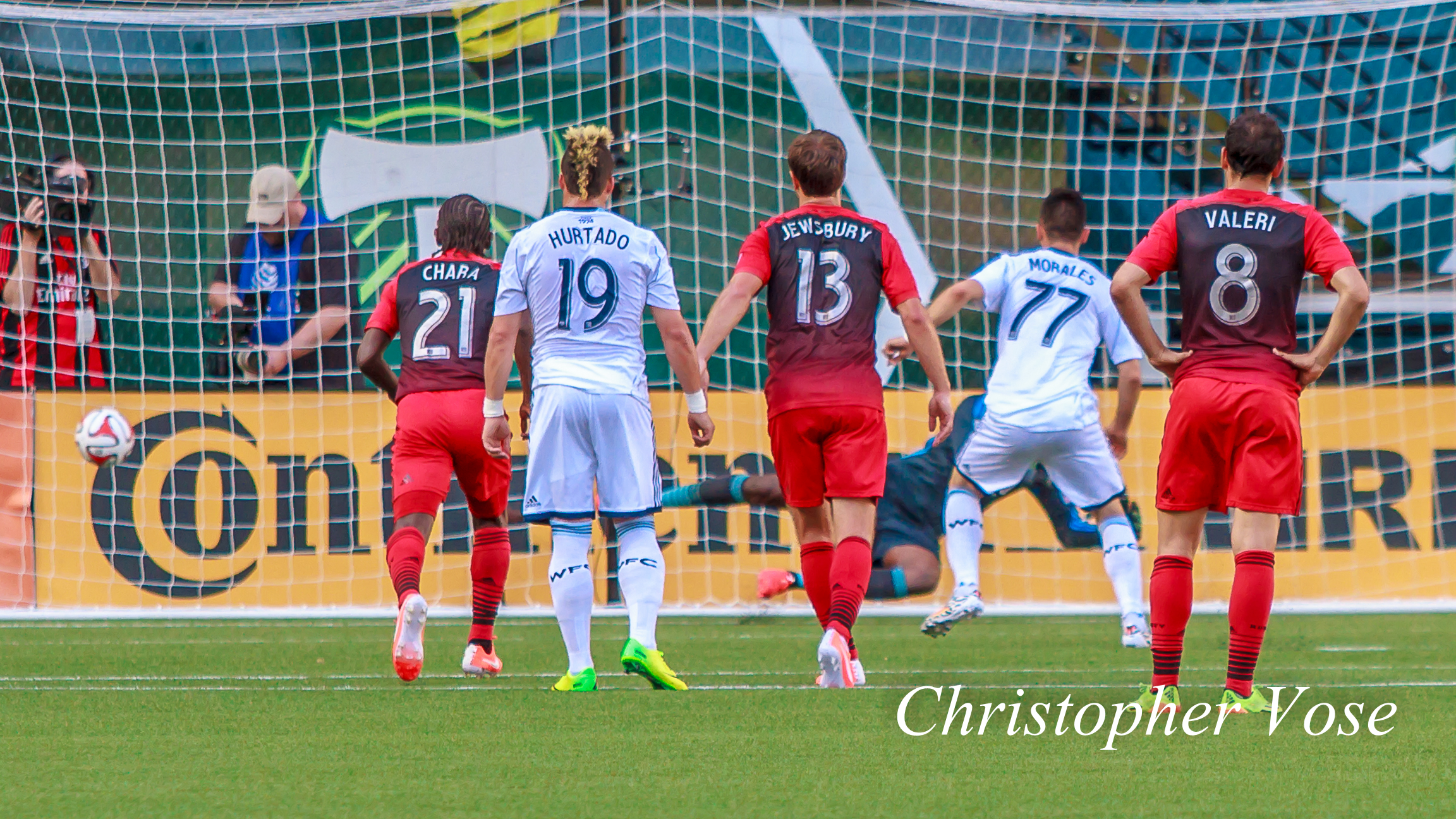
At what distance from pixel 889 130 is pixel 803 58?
0.69m

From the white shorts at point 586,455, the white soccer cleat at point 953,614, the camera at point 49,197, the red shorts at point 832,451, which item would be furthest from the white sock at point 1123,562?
the camera at point 49,197

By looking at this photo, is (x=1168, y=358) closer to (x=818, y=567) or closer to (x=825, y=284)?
(x=825, y=284)

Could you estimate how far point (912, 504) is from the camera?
9.20 meters

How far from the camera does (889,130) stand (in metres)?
11.2

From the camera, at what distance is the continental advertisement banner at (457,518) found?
9.52 metres

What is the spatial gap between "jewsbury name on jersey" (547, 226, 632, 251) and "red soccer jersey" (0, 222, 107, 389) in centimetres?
512

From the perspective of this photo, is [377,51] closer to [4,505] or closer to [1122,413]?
[4,505]

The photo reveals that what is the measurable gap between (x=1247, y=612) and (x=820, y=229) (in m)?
1.87

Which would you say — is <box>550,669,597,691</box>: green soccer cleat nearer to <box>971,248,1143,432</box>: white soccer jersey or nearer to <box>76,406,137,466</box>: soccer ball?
<box>971,248,1143,432</box>: white soccer jersey

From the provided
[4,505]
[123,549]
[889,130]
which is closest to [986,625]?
[889,130]

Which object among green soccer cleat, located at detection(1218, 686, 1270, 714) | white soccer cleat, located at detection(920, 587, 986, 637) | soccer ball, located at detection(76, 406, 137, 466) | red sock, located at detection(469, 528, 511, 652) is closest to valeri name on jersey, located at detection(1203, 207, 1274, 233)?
green soccer cleat, located at detection(1218, 686, 1270, 714)

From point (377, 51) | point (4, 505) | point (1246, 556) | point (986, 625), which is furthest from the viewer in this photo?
point (377, 51)

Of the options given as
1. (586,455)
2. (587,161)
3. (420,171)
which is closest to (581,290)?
(587,161)

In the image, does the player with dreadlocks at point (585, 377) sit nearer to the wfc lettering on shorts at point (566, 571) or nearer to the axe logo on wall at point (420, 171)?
the wfc lettering on shorts at point (566, 571)
